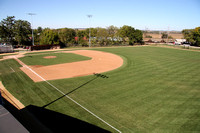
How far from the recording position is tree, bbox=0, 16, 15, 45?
53.3 metres

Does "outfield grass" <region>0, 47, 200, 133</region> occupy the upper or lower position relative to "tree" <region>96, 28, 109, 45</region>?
lower

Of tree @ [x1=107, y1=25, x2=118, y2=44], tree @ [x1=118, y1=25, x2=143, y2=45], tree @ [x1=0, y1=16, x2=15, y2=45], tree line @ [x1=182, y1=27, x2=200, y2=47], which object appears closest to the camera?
tree @ [x1=0, y1=16, x2=15, y2=45]

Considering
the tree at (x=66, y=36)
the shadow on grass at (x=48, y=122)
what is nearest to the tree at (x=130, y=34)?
the tree at (x=66, y=36)

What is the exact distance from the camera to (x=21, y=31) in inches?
2251

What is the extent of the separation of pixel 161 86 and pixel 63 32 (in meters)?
56.8

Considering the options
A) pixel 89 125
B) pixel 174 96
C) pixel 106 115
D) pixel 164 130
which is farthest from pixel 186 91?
pixel 89 125

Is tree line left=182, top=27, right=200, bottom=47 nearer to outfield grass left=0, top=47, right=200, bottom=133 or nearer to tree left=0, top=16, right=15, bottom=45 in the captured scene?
outfield grass left=0, top=47, right=200, bottom=133

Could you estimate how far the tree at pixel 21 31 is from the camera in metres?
56.2

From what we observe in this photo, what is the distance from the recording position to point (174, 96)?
14.4 metres

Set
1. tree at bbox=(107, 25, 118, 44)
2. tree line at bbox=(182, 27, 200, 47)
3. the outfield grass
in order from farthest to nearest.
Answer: tree at bbox=(107, 25, 118, 44), tree line at bbox=(182, 27, 200, 47), the outfield grass

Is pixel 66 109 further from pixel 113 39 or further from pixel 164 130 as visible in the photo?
pixel 113 39

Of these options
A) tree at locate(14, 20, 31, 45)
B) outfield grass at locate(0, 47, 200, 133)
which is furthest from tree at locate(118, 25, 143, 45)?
outfield grass at locate(0, 47, 200, 133)

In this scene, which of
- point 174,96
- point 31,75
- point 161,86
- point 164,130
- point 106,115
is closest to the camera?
point 164,130

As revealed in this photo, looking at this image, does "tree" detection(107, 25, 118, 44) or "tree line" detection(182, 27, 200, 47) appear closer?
"tree line" detection(182, 27, 200, 47)
